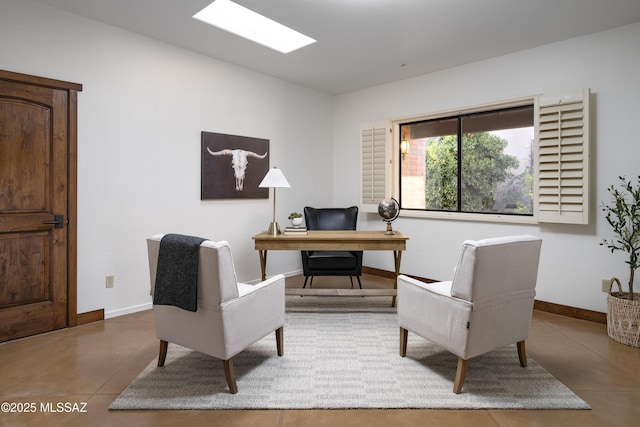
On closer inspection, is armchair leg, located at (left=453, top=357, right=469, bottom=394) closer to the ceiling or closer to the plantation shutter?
the ceiling

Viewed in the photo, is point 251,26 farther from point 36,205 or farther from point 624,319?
point 624,319

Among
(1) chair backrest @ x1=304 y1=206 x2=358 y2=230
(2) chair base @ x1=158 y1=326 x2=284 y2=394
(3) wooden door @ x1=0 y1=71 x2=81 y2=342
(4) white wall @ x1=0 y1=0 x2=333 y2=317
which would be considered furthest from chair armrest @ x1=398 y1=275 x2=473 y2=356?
(3) wooden door @ x1=0 y1=71 x2=81 y2=342

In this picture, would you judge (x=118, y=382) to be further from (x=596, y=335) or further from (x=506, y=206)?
(x=506, y=206)

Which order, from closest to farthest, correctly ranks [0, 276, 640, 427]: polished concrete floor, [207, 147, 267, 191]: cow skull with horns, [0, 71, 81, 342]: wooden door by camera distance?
[0, 276, 640, 427]: polished concrete floor, [0, 71, 81, 342]: wooden door, [207, 147, 267, 191]: cow skull with horns

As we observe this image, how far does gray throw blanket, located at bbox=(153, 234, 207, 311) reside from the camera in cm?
206

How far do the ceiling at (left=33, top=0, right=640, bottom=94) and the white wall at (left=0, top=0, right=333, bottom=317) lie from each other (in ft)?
0.64

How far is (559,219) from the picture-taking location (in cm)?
352

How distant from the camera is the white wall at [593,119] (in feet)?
10.7

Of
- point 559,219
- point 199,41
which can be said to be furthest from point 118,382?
point 559,219

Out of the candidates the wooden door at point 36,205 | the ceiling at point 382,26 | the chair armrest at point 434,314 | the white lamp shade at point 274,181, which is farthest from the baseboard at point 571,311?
the wooden door at point 36,205

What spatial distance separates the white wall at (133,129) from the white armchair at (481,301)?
2.63 meters

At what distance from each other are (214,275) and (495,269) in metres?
1.61

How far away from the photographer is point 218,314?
204 centimetres

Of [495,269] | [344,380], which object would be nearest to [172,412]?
[344,380]
